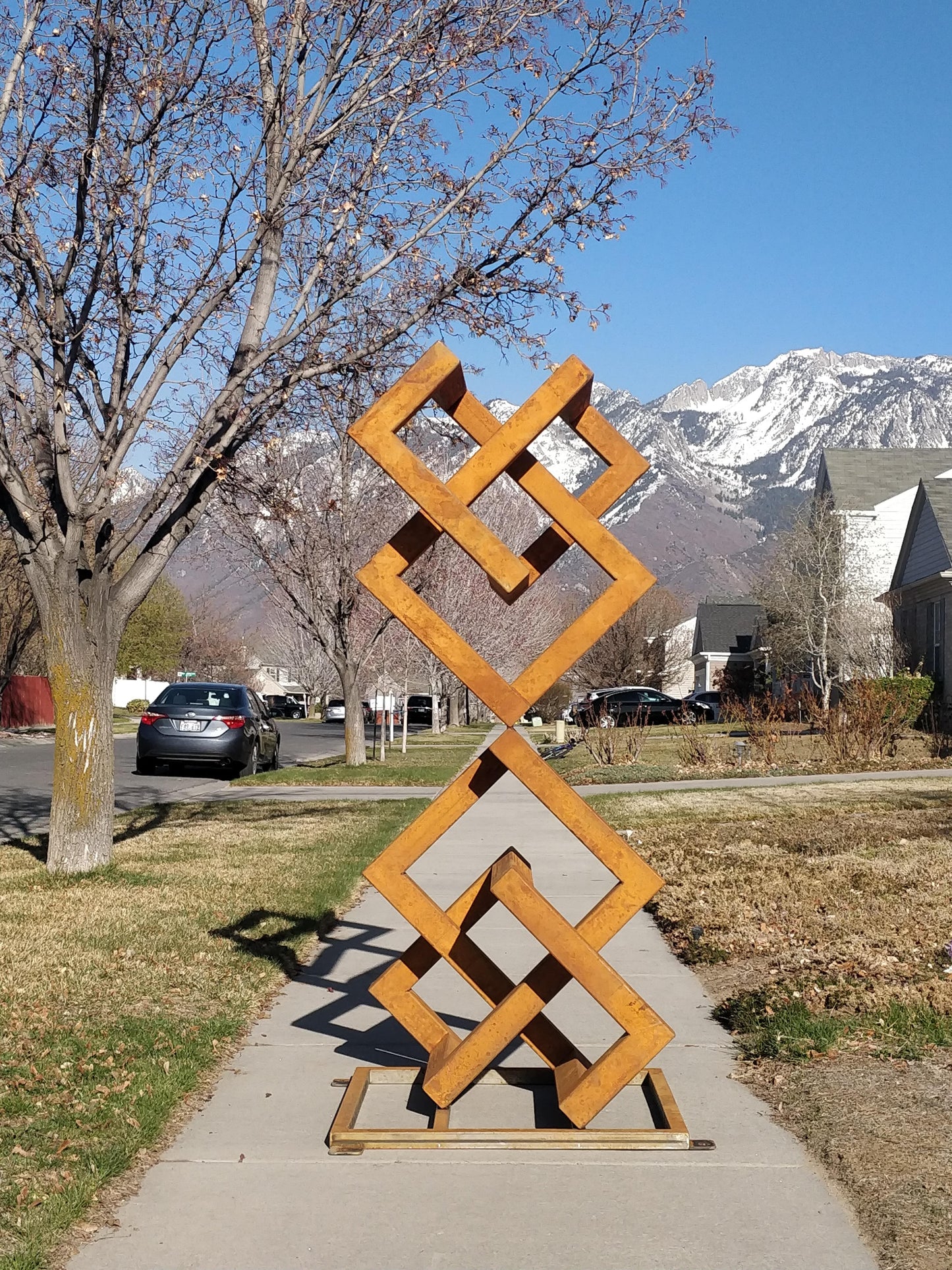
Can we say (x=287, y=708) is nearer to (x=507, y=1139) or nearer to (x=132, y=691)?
(x=132, y=691)

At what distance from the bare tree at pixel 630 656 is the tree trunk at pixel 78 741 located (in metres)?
51.5

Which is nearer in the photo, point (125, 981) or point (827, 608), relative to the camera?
point (125, 981)

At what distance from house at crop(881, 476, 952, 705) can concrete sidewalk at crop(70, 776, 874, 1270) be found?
2699cm

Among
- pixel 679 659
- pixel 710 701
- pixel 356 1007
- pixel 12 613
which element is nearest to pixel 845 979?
pixel 356 1007

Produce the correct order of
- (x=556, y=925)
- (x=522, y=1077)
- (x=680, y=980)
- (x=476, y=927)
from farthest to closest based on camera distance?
(x=476, y=927) → (x=680, y=980) → (x=522, y=1077) → (x=556, y=925)

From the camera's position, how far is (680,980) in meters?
6.83

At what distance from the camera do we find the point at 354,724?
965 inches

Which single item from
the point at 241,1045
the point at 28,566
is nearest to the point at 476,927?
the point at 241,1045

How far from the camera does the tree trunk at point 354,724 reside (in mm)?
24203

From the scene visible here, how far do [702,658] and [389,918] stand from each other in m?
69.8

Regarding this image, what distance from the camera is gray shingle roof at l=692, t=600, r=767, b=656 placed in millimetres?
75125

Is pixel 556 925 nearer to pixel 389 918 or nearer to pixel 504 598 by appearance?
pixel 504 598

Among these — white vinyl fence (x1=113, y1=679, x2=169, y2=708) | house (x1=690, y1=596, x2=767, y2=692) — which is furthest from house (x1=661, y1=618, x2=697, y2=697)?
white vinyl fence (x1=113, y1=679, x2=169, y2=708)

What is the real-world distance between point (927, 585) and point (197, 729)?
20.0 m
